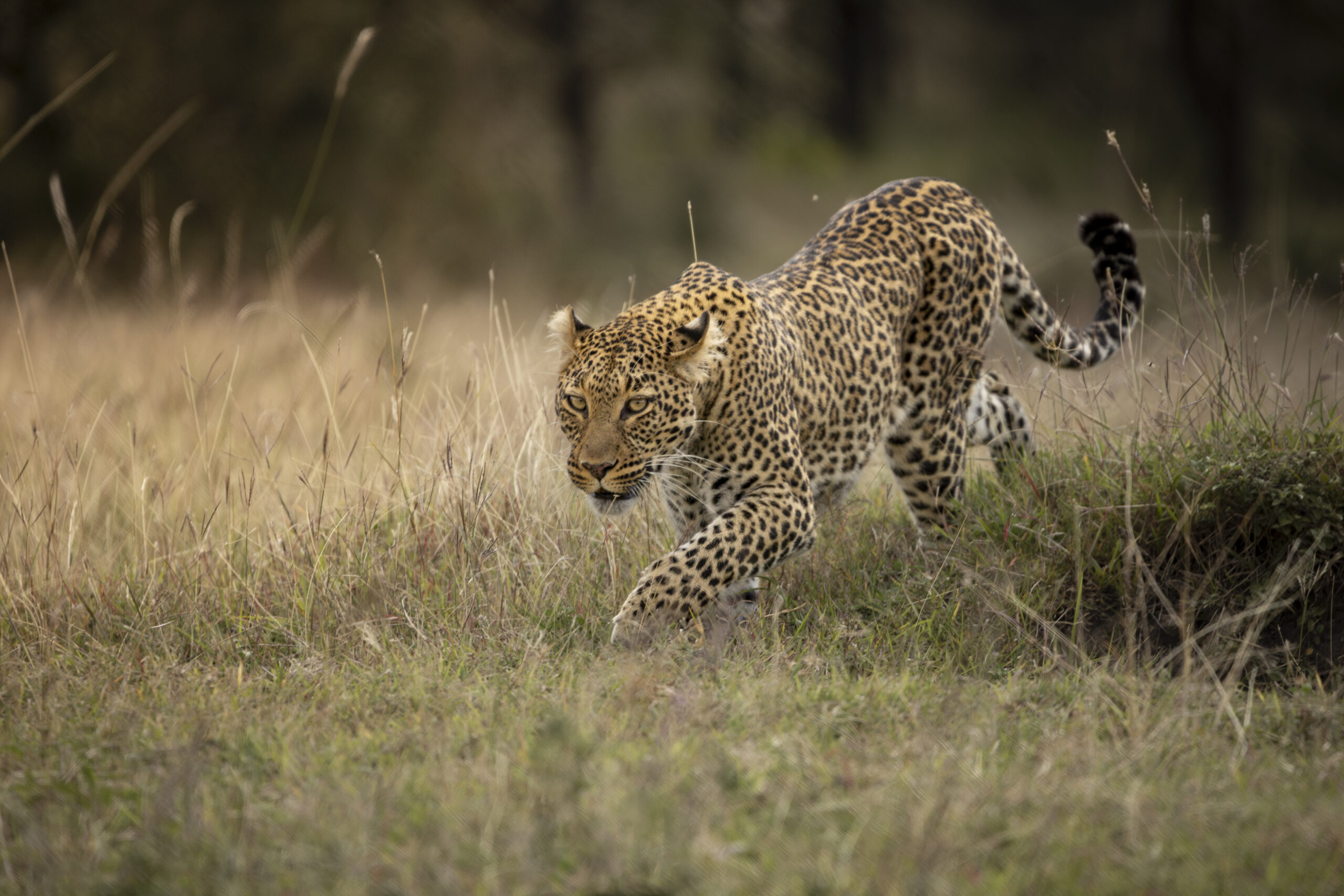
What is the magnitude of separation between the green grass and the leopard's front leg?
0.14 metres

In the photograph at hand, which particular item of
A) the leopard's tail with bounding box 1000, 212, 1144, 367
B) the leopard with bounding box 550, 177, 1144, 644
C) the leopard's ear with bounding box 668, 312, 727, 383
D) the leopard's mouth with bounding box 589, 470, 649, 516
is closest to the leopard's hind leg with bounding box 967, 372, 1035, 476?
the leopard with bounding box 550, 177, 1144, 644

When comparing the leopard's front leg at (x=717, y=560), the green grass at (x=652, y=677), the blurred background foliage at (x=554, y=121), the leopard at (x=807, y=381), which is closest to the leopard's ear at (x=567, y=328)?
the leopard at (x=807, y=381)

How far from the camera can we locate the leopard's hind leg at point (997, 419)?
6320 millimetres

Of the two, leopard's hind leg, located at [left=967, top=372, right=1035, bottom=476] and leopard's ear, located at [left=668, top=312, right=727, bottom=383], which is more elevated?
leopard's ear, located at [left=668, top=312, right=727, bottom=383]

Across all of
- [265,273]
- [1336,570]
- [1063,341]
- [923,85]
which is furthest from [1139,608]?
[923,85]

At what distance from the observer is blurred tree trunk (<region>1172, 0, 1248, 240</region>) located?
20578mm

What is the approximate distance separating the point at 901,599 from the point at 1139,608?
3.16 feet

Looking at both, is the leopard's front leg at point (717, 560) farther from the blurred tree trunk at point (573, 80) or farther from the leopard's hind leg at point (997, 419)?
the blurred tree trunk at point (573, 80)

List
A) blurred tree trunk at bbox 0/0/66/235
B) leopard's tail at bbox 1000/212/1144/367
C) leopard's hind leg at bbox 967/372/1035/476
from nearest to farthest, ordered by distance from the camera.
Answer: leopard's tail at bbox 1000/212/1144/367 → leopard's hind leg at bbox 967/372/1035/476 → blurred tree trunk at bbox 0/0/66/235

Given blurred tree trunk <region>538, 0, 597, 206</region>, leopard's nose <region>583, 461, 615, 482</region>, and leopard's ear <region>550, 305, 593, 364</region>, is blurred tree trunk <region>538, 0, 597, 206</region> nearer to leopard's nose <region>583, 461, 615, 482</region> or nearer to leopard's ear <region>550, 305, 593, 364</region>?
leopard's ear <region>550, 305, 593, 364</region>

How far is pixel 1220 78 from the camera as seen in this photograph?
21.0 meters

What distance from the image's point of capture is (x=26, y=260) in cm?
1648

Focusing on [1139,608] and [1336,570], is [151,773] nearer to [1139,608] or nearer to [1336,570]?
[1139,608]

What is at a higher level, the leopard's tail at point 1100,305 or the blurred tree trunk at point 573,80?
the blurred tree trunk at point 573,80
